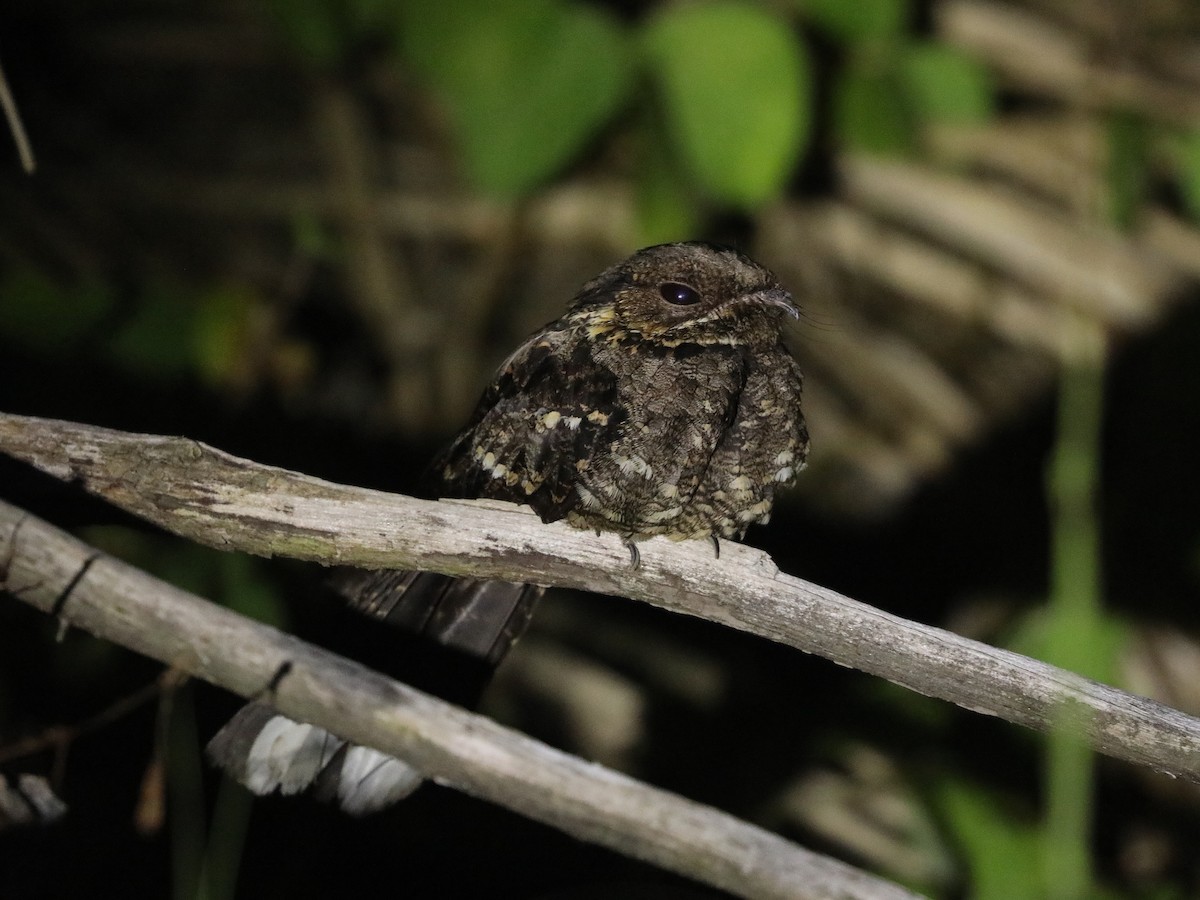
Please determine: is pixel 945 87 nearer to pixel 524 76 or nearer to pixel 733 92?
pixel 733 92

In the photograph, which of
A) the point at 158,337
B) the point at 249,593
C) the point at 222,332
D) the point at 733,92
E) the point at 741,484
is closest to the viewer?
the point at 741,484

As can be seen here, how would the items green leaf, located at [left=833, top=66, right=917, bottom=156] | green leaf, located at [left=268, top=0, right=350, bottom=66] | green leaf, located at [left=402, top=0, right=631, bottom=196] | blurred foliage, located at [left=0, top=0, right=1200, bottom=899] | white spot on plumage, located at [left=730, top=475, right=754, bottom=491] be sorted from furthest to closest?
green leaf, located at [left=833, top=66, right=917, bottom=156] → green leaf, located at [left=268, top=0, right=350, bottom=66] → green leaf, located at [left=402, top=0, right=631, bottom=196] → blurred foliage, located at [left=0, top=0, right=1200, bottom=899] → white spot on plumage, located at [left=730, top=475, right=754, bottom=491]

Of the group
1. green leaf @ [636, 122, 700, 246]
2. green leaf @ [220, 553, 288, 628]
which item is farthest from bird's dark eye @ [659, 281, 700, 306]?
green leaf @ [636, 122, 700, 246]

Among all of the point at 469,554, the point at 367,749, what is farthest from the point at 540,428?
the point at 367,749

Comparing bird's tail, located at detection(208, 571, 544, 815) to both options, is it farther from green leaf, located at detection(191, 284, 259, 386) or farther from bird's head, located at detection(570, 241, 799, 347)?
green leaf, located at detection(191, 284, 259, 386)

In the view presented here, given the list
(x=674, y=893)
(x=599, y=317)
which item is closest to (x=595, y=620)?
(x=674, y=893)

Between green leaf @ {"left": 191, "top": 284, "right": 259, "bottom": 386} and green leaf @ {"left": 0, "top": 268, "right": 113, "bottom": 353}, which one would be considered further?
green leaf @ {"left": 191, "top": 284, "right": 259, "bottom": 386}

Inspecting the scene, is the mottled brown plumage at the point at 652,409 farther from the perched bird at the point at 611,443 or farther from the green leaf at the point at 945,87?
the green leaf at the point at 945,87
